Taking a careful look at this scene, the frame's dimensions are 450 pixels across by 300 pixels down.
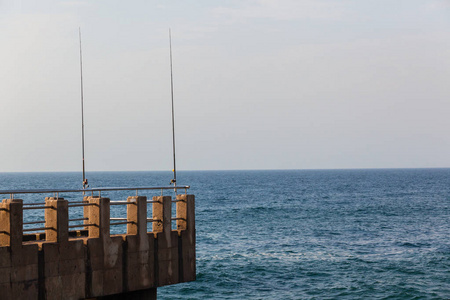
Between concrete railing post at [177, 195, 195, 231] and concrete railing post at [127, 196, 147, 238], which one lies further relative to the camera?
concrete railing post at [177, 195, 195, 231]

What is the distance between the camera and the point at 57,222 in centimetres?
1295

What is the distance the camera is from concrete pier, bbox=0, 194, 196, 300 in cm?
1223

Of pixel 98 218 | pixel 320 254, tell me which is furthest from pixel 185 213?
pixel 320 254

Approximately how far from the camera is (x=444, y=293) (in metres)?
33.8

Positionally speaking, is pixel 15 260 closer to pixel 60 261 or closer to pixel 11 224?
pixel 11 224

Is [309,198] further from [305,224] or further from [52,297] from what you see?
[52,297]

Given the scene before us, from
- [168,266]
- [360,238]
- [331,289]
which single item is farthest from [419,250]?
[168,266]

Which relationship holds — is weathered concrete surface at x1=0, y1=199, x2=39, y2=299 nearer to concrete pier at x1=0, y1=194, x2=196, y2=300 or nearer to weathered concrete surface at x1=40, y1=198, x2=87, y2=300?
concrete pier at x1=0, y1=194, x2=196, y2=300

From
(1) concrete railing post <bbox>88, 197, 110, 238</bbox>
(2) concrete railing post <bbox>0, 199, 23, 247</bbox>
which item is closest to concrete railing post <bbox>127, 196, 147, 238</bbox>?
(1) concrete railing post <bbox>88, 197, 110, 238</bbox>

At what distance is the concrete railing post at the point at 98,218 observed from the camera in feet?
45.2

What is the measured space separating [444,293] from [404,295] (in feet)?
6.67

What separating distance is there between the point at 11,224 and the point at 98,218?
204 centimetres

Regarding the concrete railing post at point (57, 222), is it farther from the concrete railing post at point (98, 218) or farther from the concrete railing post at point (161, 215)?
the concrete railing post at point (161, 215)

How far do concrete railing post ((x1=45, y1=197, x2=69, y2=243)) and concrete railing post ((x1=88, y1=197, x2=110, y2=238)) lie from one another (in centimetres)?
78
